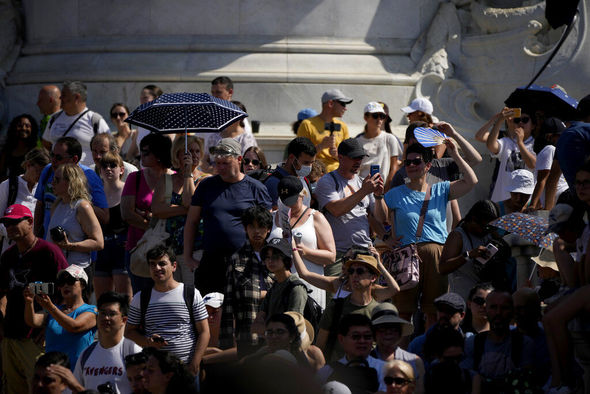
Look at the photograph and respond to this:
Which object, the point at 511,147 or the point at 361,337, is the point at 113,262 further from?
the point at 511,147

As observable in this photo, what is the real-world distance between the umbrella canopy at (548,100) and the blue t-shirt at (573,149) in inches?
104

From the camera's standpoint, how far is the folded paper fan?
10.0 meters

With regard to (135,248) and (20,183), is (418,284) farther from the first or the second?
(20,183)

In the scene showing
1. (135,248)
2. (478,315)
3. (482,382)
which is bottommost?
(482,382)

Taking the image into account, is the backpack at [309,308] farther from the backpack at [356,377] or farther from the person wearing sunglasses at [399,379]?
the person wearing sunglasses at [399,379]

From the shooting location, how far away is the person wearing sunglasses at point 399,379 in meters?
7.30

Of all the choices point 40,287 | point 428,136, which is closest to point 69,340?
point 40,287

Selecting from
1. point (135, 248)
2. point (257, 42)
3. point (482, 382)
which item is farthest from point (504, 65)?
point (482, 382)

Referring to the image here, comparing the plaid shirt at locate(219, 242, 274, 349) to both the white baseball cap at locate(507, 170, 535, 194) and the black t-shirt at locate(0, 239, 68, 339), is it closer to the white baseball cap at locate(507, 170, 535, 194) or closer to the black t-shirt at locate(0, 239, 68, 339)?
the black t-shirt at locate(0, 239, 68, 339)

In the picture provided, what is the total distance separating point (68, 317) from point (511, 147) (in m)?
4.92

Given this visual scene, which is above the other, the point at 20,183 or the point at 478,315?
the point at 20,183

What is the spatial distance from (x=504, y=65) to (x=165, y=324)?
781cm

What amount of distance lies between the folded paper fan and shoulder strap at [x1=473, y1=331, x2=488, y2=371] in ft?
7.66

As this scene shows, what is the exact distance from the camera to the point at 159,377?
7648 millimetres
